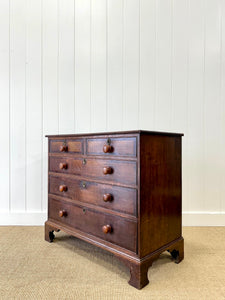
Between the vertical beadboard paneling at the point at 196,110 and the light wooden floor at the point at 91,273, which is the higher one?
the vertical beadboard paneling at the point at 196,110

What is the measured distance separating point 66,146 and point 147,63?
1.22 m

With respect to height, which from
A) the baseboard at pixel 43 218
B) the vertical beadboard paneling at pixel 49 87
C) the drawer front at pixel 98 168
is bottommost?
the baseboard at pixel 43 218

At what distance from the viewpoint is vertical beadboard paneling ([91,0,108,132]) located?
6.74 ft

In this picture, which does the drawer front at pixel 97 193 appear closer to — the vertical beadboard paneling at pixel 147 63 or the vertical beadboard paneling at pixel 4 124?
the vertical beadboard paneling at pixel 4 124

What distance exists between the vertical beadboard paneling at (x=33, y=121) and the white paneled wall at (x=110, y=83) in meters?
0.01

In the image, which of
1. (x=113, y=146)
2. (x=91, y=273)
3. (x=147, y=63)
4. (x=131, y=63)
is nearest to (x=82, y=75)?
(x=131, y=63)

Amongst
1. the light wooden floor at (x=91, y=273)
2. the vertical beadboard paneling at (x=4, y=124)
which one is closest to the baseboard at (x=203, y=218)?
the light wooden floor at (x=91, y=273)

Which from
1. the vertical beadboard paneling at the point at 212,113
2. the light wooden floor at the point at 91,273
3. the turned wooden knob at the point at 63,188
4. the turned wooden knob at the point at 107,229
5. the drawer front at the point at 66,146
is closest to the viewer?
the light wooden floor at the point at 91,273

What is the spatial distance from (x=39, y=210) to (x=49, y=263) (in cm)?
83

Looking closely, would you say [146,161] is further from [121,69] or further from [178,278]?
[121,69]

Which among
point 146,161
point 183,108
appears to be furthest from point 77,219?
point 183,108

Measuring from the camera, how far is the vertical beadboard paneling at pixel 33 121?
6.86 feet

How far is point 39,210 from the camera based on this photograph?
2102 millimetres

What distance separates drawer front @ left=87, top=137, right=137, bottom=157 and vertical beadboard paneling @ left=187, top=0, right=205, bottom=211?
1103 mm
